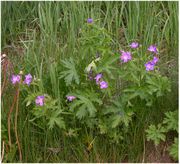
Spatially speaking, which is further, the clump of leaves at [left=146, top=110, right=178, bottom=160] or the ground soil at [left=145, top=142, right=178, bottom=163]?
the ground soil at [left=145, top=142, right=178, bottom=163]

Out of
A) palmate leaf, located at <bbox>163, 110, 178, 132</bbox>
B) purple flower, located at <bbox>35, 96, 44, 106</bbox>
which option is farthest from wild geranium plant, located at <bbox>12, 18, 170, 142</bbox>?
palmate leaf, located at <bbox>163, 110, 178, 132</bbox>

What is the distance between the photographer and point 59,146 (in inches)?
94.7

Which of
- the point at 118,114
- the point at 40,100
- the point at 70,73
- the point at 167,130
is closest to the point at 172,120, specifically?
the point at 167,130

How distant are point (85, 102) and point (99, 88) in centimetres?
20

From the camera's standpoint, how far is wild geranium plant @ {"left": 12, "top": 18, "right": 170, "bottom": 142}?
2.19 metres

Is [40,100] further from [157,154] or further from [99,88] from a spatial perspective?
[157,154]

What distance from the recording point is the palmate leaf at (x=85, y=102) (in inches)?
85.7

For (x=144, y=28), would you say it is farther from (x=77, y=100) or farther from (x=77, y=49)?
(x=77, y=100)

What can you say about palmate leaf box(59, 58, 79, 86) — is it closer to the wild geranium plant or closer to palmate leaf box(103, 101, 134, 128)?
the wild geranium plant

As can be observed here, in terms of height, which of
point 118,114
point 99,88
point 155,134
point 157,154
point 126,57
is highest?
point 126,57

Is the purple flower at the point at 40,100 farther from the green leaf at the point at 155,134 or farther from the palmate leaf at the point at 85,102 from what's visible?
the green leaf at the point at 155,134

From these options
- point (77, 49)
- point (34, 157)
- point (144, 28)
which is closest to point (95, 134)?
point (34, 157)

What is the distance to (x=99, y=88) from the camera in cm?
235

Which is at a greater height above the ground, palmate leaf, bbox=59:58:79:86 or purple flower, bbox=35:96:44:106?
palmate leaf, bbox=59:58:79:86
